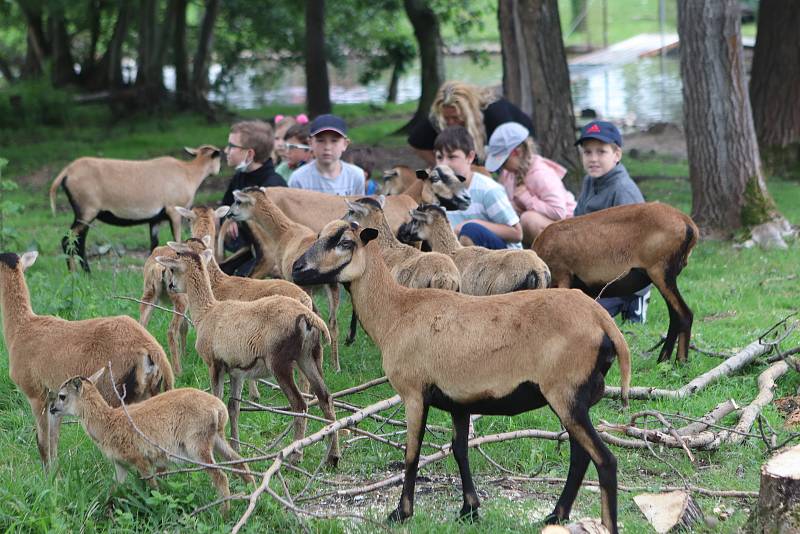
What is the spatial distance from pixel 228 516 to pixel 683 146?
15837 millimetres

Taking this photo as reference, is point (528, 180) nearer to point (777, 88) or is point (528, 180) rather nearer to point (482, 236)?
point (482, 236)

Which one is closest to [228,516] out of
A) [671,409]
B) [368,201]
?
[368,201]

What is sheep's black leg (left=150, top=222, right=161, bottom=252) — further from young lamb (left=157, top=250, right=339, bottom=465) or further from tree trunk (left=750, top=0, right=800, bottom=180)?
tree trunk (left=750, top=0, right=800, bottom=180)

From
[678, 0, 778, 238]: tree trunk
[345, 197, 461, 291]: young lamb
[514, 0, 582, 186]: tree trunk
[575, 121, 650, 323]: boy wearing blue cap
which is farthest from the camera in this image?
[514, 0, 582, 186]: tree trunk

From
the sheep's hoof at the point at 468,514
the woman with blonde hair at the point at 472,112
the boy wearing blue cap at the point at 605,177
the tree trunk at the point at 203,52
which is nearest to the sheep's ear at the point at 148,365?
the sheep's hoof at the point at 468,514

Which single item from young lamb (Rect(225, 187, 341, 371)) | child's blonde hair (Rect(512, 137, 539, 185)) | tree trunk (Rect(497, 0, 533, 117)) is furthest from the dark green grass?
tree trunk (Rect(497, 0, 533, 117))

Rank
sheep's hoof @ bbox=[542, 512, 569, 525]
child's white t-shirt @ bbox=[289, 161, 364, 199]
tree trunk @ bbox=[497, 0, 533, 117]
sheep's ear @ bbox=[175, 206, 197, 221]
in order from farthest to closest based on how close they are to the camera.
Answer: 1. tree trunk @ bbox=[497, 0, 533, 117]
2. child's white t-shirt @ bbox=[289, 161, 364, 199]
3. sheep's ear @ bbox=[175, 206, 197, 221]
4. sheep's hoof @ bbox=[542, 512, 569, 525]

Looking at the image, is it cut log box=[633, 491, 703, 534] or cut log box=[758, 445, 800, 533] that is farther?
cut log box=[633, 491, 703, 534]

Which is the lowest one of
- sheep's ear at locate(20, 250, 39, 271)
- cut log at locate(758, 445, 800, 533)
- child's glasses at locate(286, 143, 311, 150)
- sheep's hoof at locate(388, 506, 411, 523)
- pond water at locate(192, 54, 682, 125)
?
pond water at locate(192, 54, 682, 125)

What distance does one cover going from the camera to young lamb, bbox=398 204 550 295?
7062 mm

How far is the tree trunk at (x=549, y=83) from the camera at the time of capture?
1366 centimetres

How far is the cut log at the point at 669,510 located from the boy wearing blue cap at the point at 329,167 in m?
5.25

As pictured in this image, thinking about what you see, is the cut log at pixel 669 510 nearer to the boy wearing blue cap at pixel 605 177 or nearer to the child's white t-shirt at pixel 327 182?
the boy wearing blue cap at pixel 605 177

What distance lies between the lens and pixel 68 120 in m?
23.8
